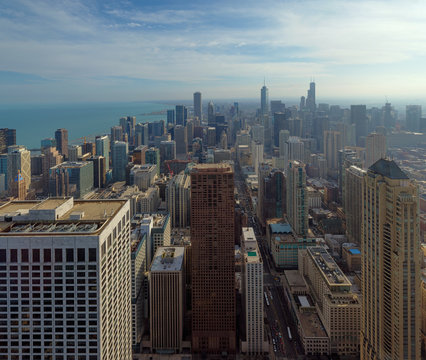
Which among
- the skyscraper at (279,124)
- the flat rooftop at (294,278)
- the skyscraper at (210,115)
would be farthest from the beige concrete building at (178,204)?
the skyscraper at (210,115)

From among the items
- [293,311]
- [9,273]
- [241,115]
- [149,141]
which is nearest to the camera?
[9,273]

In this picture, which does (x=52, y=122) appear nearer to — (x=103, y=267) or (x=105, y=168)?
(x=105, y=168)

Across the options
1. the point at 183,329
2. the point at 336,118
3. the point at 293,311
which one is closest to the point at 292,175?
the point at 293,311

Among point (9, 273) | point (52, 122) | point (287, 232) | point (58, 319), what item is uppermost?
point (52, 122)

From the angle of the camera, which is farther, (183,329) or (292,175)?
(292,175)

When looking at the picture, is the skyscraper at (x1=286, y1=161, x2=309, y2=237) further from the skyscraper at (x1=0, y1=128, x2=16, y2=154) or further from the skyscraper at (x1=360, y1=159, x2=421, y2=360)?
the skyscraper at (x1=0, y1=128, x2=16, y2=154)

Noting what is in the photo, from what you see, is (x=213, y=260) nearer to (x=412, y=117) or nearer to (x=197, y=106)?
(x=412, y=117)

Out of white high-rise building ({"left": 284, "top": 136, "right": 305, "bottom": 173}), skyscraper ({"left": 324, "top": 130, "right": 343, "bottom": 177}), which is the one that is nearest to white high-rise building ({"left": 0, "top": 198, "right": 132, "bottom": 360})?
skyscraper ({"left": 324, "top": 130, "right": 343, "bottom": 177})
